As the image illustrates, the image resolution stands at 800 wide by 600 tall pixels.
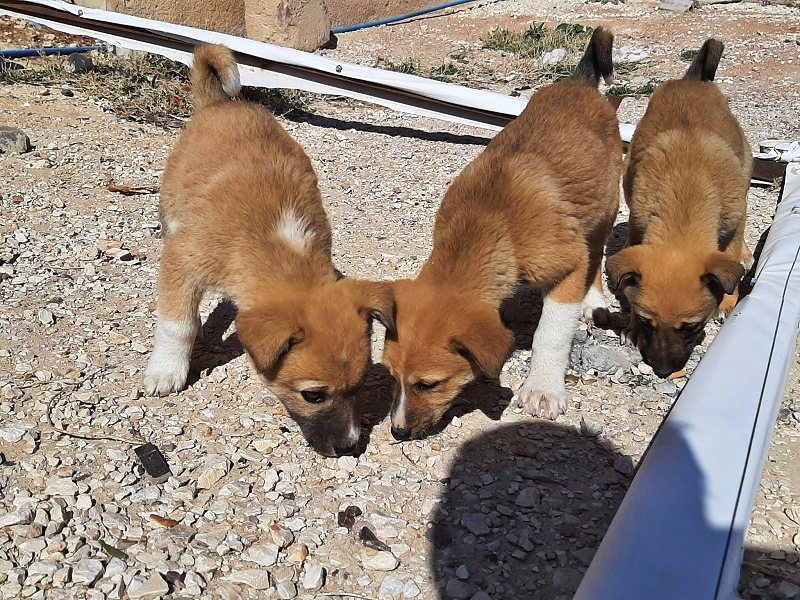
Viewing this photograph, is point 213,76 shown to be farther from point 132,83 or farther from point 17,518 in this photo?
point 132,83

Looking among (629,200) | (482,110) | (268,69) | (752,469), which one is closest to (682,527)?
(752,469)

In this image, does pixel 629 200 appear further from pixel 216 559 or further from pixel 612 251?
pixel 216 559

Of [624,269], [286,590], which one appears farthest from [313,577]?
[624,269]

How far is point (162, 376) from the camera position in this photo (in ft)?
13.5

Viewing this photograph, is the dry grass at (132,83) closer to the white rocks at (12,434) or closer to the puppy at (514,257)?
the puppy at (514,257)

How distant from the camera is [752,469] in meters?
2.85

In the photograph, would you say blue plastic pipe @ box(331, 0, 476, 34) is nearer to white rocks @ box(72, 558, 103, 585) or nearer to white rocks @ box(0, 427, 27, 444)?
white rocks @ box(0, 427, 27, 444)

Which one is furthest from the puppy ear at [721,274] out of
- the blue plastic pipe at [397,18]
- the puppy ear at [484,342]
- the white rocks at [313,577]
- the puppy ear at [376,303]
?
the blue plastic pipe at [397,18]

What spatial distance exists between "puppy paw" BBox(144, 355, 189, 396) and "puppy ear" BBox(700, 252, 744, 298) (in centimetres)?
314

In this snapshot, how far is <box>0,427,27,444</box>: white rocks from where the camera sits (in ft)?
11.9

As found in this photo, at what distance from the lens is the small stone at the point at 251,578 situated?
119 inches

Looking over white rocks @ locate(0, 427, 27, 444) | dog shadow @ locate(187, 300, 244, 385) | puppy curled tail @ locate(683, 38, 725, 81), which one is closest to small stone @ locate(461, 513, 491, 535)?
dog shadow @ locate(187, 300, 244, 385)

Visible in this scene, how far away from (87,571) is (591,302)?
3814 mm

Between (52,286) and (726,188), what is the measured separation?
477 centimetres
